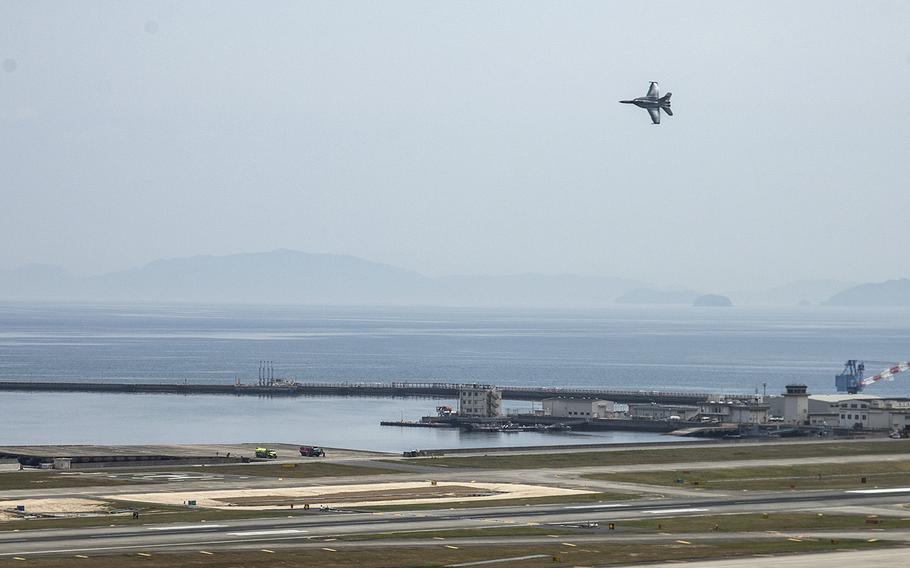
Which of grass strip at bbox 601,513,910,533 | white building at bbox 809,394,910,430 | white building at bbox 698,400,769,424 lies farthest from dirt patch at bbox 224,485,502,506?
white building at bbox 698,400,769,424

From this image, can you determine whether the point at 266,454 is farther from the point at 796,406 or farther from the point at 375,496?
the point at 796,406

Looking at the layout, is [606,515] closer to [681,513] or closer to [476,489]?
[681,513]

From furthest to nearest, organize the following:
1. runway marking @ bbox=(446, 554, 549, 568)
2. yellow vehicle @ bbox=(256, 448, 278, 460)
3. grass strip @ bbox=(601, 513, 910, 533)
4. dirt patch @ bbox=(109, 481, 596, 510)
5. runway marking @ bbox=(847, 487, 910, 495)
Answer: yellow vehicle @ bbox=(256, 448, 278, 460) < runway marking @ bbox=(847, 487, 910, 495) < dirt patch @ bbox=(109, 481, 596, 510) < grass strip @ bbox=(601, 513, 910, 533) < runway marking @ bbox=(446, 554, 549, 568)

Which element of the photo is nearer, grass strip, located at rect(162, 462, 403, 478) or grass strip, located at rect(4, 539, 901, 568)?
grass strip, located at rect(4, 539, 901, 568)

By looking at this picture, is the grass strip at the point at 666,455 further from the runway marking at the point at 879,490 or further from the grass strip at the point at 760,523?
the grass strip at the point at 760,523

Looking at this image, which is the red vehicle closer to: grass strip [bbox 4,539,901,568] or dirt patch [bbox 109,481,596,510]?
dirt patch [bbox 109,481,596,510]

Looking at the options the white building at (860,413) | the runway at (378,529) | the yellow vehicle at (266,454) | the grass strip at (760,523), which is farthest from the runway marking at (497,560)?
the white building at (860,413)
